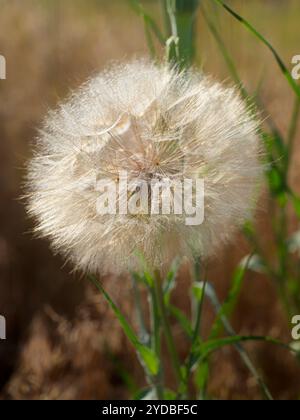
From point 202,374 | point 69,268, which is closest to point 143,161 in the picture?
point 202,374

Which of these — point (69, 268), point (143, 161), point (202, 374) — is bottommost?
point (202, 374)

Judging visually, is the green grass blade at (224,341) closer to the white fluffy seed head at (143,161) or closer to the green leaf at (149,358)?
the green leaf at (149,358)

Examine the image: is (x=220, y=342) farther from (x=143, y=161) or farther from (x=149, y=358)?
(x=143, y=161)

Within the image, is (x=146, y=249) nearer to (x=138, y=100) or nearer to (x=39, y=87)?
(x=138, y=100)

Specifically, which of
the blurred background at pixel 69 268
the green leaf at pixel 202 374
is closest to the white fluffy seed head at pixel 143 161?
the blurred background at pixel 69 268

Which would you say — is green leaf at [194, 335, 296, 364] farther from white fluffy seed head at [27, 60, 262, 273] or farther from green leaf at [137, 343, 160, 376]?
white fluffy seed head at [27, 60, 262, 273]
